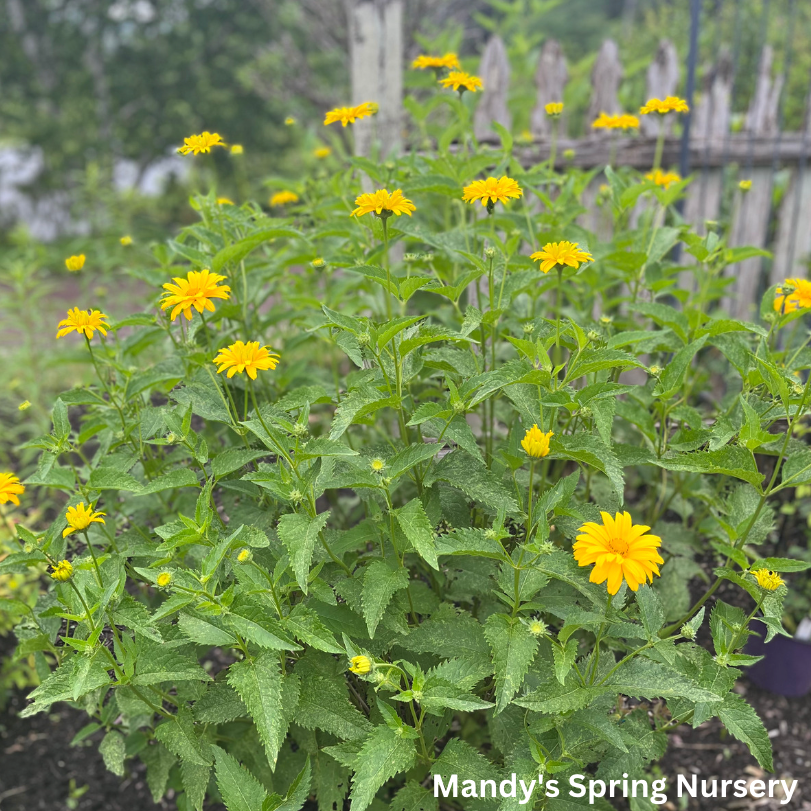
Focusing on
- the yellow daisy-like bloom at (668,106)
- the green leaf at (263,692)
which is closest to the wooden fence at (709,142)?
the yellow daisy-like bloom at (668,106)

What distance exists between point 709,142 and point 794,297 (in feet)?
7.54

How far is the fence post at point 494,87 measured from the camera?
3.43 m

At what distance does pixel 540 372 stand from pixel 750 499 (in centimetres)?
66

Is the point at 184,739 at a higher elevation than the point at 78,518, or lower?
lower

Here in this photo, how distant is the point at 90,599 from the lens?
122cm

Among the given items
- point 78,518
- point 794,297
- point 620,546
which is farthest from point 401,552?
point 794,297

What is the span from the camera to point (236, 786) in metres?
1.15

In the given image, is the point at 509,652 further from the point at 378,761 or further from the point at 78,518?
the point at 78,518

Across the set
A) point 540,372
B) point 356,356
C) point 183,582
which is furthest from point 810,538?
point 183,582

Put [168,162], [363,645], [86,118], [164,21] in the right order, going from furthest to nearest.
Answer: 1. [168,162]
2. [164,21]
3. [86,118]
4. [363,645]

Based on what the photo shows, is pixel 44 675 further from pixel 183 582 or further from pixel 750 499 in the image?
pixel 750 499

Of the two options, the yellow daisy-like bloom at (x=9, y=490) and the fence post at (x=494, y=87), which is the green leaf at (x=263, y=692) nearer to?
the yellow daisy-like bloom at (x=9, y=490)

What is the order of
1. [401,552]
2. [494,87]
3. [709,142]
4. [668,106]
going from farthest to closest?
[494,87]
[709,142]
[668,106]
[401,552]

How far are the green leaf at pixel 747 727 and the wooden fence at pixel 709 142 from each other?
2.50 metres
